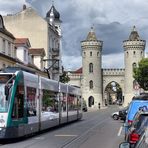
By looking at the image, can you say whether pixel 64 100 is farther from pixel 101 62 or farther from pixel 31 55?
pixel 101 62

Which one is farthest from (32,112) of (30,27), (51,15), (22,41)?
(51,15)

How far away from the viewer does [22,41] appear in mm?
65812

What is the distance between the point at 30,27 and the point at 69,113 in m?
48.2

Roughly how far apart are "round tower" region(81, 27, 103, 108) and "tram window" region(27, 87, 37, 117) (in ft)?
376

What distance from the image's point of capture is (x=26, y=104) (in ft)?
78.2

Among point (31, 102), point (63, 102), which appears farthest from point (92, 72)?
point (31, 102)

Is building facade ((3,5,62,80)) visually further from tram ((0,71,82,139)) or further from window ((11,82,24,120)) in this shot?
window ((11,82,24,120))

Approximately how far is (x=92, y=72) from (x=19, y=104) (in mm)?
121838

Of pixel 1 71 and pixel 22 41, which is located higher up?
pixel 22 41

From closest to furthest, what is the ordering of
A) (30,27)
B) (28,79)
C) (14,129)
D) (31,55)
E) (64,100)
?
(14,129)
(28,79)
(64,100)
(31,55)
(30,27)

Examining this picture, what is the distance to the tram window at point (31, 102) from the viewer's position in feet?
80.1

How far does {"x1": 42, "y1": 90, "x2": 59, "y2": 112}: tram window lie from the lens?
28487 millimetres

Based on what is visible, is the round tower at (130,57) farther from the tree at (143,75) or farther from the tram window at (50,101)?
the tram window at (50,101)

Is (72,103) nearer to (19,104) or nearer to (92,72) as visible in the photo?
(19,104)
